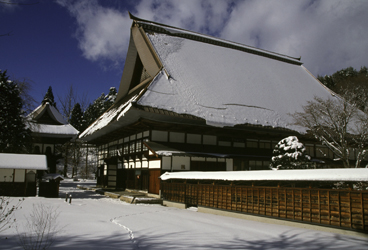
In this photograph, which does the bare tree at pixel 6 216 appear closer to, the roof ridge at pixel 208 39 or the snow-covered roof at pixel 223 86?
the snow-covered roof at pixel 223 86

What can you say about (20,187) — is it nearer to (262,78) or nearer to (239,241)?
(239,241)

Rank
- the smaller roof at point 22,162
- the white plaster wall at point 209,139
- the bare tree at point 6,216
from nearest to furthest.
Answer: the bare tree at point 6,216, the smaller roof at point 22,162, the white plaster wall at point 209,139

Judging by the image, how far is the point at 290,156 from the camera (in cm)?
1488

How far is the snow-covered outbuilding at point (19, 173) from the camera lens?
16266 millimetres

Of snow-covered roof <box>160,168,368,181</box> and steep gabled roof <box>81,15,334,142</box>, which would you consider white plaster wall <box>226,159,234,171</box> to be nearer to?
steep gabled roof <box>81,15,334,142</box>

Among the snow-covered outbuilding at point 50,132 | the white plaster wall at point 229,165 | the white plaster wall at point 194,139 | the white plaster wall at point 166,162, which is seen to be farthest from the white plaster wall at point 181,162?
the snow-covered outbuilding at point 50,132

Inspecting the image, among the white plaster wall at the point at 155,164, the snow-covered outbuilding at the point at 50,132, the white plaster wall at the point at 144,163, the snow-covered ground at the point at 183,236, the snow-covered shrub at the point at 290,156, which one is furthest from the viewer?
the snow-covered outbuilding at the point at 50,132

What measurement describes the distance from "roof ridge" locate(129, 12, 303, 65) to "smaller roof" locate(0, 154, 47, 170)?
13.0 metres

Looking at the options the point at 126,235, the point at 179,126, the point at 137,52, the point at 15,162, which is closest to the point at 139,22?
the point at 137,52

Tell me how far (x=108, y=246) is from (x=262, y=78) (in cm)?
2243

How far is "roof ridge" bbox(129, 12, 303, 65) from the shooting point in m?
23.5

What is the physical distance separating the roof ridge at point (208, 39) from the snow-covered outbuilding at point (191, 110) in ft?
0.34

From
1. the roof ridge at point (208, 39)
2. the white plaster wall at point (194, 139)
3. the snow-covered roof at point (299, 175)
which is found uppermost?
the roof ridge at point (208, 39)

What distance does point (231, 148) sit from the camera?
19.9 meters
